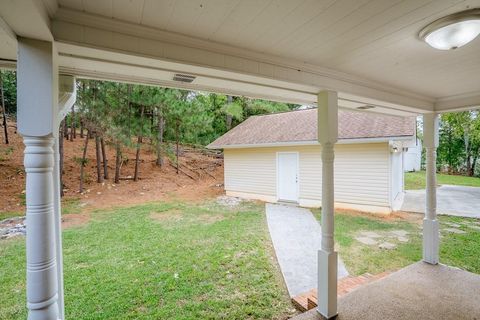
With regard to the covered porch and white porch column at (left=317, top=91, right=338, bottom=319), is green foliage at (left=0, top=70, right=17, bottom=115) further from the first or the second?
white porch column at (left=317, top=91, right=338, bottom=319)

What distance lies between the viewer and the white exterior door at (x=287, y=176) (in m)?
10.1

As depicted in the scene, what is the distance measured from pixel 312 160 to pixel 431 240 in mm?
5747

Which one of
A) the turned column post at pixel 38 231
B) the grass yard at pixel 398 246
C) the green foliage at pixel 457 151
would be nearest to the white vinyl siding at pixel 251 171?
the grass yard at pixel 398 246

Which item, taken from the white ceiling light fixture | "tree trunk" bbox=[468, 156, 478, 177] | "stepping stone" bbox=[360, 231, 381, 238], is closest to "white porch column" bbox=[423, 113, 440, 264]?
"stepping stone" bbox=[360, 231, 381, 238]

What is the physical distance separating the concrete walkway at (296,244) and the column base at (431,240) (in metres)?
1.36

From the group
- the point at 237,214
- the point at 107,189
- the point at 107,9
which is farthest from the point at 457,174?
the point at 107,9

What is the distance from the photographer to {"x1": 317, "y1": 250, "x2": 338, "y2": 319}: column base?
2.75 metres

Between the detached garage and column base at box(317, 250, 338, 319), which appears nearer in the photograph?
column base at box(317, 250, 338, 319)

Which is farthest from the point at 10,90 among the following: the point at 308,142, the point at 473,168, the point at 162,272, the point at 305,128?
the point at 473,168

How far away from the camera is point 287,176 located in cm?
1023

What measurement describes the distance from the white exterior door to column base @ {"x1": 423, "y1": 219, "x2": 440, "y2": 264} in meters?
5.91

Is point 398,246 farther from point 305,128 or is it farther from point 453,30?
point 305,128

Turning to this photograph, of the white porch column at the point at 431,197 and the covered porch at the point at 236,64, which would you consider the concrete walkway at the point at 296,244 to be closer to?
the covered porch at the point at 236,64

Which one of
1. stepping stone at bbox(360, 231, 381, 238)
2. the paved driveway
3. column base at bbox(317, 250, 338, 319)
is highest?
column base at bbox(317, 250, 338, 319)
